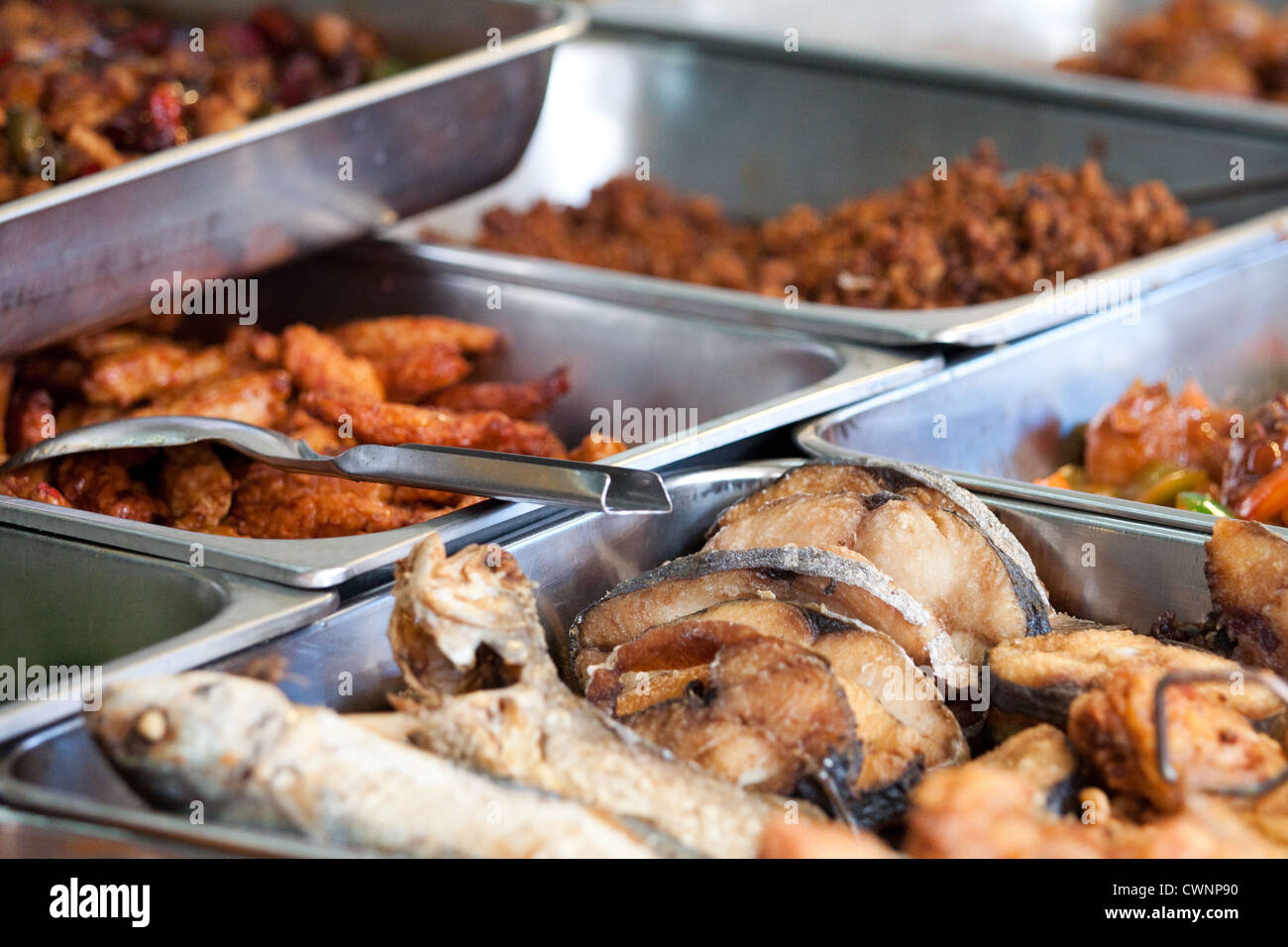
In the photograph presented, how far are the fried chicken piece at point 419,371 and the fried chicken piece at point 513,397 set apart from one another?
0.13ft

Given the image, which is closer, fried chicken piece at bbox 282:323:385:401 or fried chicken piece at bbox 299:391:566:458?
fried chicken piece at bbox 299:391:566:458

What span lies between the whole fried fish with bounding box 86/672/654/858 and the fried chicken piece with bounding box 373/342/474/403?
4.50ft

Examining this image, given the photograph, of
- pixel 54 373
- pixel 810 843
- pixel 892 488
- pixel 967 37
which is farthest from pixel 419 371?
pixel 967 37

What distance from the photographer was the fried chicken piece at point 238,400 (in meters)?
2.28


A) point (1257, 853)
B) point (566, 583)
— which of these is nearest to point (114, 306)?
point (566, 583)

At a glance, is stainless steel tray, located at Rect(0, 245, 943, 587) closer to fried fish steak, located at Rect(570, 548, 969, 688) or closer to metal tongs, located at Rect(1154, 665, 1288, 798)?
fried fish steak, located at Rect(570, 548, 969, 688)

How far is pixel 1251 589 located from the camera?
5.06ft

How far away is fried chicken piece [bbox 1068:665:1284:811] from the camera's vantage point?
122 centimetres

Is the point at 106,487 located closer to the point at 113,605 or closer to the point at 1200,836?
the point at 113,605

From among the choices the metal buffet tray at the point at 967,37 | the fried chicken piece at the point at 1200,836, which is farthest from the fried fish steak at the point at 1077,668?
the metal buffet tray at the point at 967,37

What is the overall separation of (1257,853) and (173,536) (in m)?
1.24

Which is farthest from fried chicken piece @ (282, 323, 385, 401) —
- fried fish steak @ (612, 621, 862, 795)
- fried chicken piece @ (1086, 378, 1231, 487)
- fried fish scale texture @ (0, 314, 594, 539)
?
fried chicken piece @ (1086, 378, 1231, 487)
